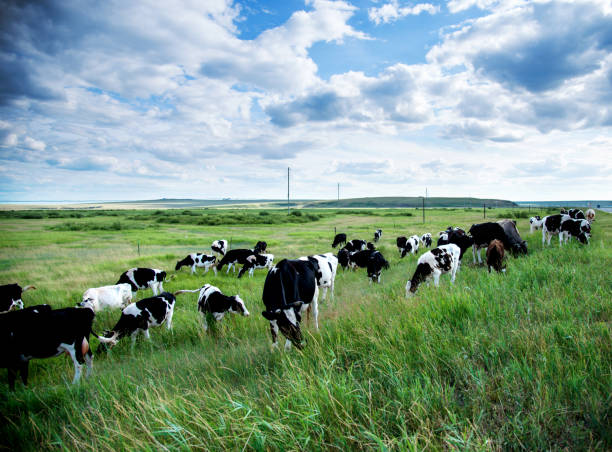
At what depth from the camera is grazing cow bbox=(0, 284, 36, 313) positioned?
9883 mm

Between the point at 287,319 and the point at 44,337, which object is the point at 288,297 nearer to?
the point at 287,319

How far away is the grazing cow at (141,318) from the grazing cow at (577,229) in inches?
714

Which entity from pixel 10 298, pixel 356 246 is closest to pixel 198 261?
pixel 10 298

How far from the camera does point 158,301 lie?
7895 mm

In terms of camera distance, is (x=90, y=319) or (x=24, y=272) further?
(x=24, y=272)

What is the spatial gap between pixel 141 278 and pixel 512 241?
57.1 feet

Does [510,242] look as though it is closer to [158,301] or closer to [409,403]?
[409,403]

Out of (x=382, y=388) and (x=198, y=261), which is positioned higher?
(x=382, y=388)

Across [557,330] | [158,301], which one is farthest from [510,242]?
[158,301]

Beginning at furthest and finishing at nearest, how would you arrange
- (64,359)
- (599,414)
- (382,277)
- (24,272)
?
1. (24,272)
2. (382,277)
3. (64,359)
4. (599,414)

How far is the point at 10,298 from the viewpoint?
1003cm

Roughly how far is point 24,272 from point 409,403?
19.8 m

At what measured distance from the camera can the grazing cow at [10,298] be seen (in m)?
9.88

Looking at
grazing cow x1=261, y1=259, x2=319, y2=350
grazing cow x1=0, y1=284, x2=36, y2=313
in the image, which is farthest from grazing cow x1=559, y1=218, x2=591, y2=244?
grazing cow x1=0, y1=284, x2=36, y2=313
